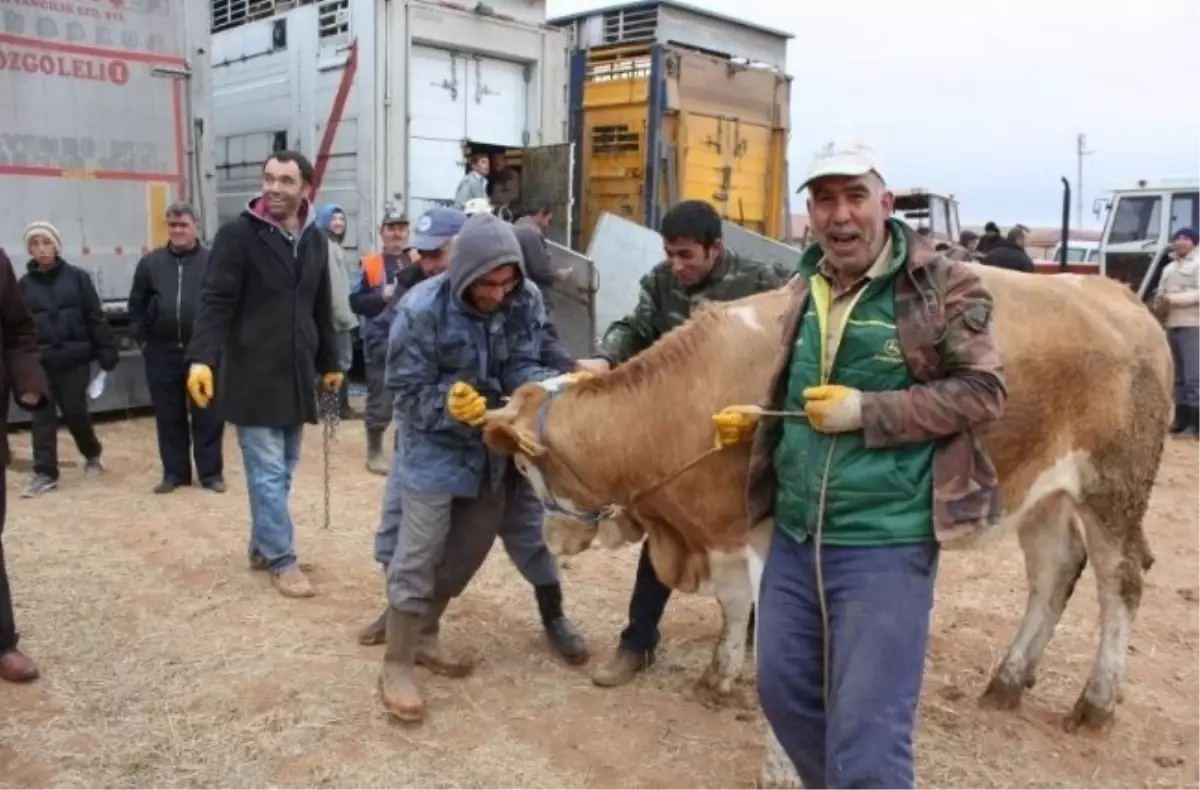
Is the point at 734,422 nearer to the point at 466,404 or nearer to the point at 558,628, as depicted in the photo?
the point at 466,404

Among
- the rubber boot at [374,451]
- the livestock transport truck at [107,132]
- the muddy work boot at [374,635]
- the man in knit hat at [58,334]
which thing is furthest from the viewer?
the livestock transport truck at [107,132]

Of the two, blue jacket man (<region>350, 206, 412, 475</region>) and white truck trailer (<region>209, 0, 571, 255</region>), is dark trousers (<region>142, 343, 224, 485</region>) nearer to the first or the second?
blue jacket man (<region>350, 206, 412, 475</region>)

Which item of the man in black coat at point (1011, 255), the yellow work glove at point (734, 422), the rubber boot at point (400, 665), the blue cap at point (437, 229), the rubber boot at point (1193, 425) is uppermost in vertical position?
the blue cap at point (437, 229)

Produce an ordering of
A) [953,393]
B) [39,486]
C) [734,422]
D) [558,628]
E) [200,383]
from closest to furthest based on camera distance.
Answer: [953,393] < [734,422] < [558,628] < [200,383] < [39,486]

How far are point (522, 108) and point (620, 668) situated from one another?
754 cm

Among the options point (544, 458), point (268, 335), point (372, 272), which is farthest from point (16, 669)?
point (372, 272)

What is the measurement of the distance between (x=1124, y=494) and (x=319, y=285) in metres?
3.63

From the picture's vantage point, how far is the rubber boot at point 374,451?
7.75 m

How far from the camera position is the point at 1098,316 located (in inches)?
151

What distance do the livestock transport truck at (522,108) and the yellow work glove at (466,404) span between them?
5.73 m

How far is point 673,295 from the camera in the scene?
13.5 feet

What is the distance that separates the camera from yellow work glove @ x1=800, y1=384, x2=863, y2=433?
7.74 feet

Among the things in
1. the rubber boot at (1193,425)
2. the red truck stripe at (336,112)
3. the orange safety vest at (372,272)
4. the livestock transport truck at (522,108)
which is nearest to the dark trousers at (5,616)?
the orange safety vest at (372,272)

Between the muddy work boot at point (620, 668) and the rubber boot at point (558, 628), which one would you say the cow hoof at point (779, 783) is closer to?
the muddy work boot at point (620, 668)
